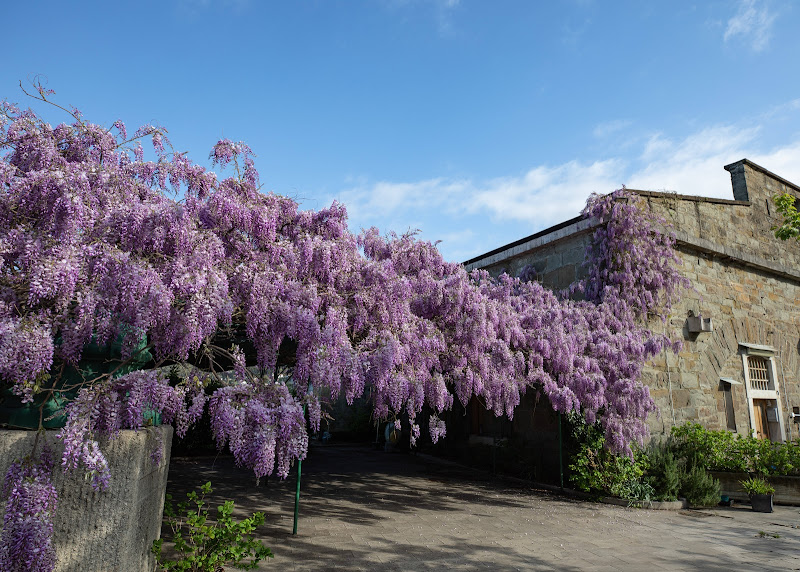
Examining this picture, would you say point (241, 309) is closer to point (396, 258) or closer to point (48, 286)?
point (48, 286)

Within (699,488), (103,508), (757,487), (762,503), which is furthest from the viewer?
(699,488)

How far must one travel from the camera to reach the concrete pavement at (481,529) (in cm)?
500

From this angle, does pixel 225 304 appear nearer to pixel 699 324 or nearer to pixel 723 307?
pixel 699 324

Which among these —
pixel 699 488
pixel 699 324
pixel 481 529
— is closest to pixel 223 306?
pixel 481 529

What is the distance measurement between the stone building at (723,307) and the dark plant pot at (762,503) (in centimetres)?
169

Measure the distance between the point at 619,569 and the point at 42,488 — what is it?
15.6ft

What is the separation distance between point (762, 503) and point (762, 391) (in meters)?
4.05

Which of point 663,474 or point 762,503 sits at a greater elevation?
point 663,474

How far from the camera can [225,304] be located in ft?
13.3

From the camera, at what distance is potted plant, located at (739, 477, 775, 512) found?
7926 millimetres

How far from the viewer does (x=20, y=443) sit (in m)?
3.28

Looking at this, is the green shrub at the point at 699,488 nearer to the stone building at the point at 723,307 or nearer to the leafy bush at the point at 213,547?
the stone building at the point at 723,307

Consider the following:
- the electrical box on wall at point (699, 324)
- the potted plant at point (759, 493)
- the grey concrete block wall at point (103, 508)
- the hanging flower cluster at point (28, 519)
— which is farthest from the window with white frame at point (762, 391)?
the hanging flower cluster at point (28, 519)

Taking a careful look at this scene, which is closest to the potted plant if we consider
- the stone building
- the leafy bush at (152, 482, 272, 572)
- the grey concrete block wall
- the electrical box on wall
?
the stone building
